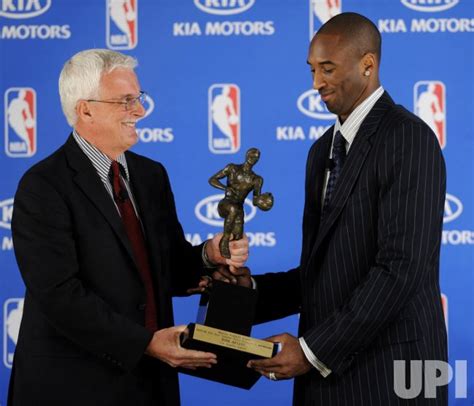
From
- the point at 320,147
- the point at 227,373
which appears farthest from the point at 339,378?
the point at 320,147

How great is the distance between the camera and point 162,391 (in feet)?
8.84

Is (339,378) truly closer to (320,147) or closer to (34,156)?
(320,147)

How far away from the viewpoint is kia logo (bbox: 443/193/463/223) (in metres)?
4.37

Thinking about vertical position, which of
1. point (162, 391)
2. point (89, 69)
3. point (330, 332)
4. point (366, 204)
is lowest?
point (162, 391)

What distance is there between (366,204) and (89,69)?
0.97 m

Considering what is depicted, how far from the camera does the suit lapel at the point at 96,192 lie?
2.56 metres

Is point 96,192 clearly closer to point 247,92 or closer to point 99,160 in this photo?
point 99,160

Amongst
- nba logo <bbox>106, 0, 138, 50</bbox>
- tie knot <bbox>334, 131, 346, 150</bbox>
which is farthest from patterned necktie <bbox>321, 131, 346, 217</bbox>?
nba logo <bbox>106, 0, 138, 50</bbox>

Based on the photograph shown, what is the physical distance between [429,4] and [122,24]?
5.15 ft

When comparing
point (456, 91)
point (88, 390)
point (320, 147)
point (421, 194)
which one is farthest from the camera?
point (456, 91)

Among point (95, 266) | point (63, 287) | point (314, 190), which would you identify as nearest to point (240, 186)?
point (314, 190)

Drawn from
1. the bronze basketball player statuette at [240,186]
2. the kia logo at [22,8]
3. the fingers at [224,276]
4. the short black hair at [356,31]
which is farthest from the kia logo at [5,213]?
the short black hair at [356,31]

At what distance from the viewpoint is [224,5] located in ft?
14.5

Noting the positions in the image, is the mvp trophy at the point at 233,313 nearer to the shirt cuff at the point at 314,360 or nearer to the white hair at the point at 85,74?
the shirt cuff at the point at 314,360
